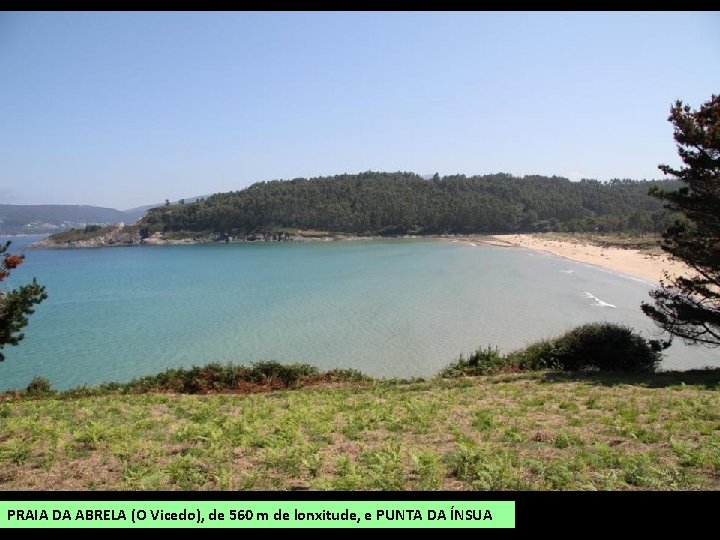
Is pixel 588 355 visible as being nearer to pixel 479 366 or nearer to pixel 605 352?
pixel 605 352

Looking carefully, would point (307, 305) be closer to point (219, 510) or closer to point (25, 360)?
point (25, 360)

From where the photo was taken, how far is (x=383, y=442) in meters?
9.90

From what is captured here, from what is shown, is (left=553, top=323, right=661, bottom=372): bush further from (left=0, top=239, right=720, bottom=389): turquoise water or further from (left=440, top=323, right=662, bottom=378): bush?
(left=0, top=239, right=720, bottom=389): turquoise water

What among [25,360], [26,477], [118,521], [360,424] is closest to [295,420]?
[360,424]

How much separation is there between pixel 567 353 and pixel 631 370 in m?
2.53

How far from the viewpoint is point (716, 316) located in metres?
18.8

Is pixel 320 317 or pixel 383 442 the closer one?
pixel 383 442

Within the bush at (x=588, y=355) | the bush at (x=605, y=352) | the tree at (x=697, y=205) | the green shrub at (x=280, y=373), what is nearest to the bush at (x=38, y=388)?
the green shrub at (x=280, y=373)

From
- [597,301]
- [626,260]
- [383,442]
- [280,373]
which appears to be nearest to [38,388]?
[280,373]

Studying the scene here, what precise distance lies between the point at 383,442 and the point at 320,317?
1446 inches

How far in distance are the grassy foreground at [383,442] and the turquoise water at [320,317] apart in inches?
564

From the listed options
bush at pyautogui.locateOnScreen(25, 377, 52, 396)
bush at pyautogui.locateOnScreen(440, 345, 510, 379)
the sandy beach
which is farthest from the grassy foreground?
the sandy beach

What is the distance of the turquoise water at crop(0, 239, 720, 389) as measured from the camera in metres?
32.2

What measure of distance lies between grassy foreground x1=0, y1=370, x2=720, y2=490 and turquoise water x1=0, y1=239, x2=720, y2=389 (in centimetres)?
1434
